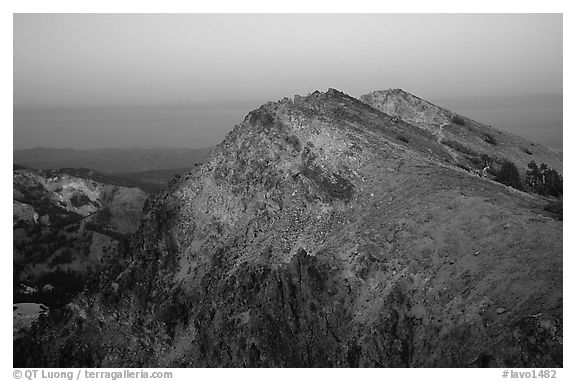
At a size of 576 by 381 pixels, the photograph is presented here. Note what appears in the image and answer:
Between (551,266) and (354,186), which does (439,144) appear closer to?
(354,186)

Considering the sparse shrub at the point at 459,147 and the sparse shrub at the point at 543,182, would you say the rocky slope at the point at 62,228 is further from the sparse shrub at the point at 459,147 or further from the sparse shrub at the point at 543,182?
the sparse shrub at the point at 543,182

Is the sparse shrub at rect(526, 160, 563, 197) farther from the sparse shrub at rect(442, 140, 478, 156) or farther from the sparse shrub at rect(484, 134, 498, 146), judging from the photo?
the sparse shrub at rect(484, 134, 498, 146)

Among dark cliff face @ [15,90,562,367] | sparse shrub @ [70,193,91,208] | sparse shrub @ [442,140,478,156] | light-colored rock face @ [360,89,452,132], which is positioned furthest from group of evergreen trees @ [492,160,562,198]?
sparse shrub @ [70,193,91,208]

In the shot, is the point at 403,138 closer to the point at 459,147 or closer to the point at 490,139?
the point at 459,147

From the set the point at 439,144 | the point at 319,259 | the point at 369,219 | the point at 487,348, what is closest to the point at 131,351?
the point at 319,259

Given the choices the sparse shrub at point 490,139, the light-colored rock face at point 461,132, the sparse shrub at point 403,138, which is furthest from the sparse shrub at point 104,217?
the sparse shrub at point 403,138

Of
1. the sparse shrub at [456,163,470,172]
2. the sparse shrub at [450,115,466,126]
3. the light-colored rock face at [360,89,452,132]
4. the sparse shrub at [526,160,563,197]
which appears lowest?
the sparse shrub at [526,160,563,197]
